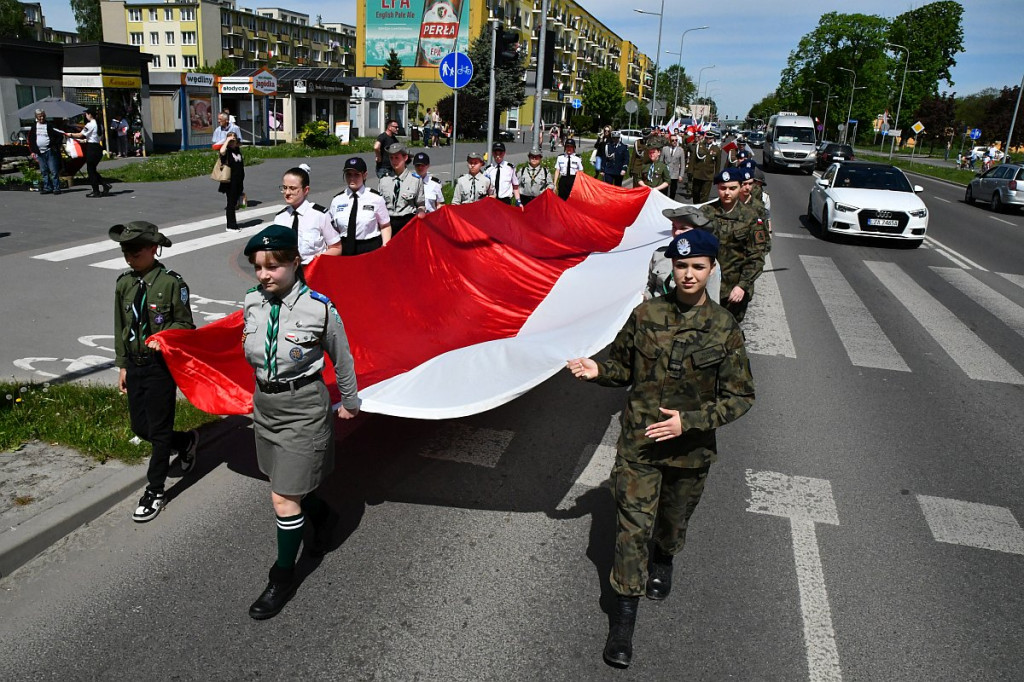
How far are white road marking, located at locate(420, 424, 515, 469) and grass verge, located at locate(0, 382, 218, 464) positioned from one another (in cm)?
186

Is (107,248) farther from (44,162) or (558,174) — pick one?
(558,174)

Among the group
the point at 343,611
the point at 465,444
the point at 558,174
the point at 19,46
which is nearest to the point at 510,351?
the point at 465,444

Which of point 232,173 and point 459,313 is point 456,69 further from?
point 459,313

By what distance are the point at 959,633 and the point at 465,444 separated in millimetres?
3419

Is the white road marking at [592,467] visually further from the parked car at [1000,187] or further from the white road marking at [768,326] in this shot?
the parked car at [1000,187]

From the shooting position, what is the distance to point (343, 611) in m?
3.85

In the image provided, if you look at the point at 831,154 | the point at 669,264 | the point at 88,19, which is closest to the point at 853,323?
the point at 669,264

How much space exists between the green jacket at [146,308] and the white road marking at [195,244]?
6906mm

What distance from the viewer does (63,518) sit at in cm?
443

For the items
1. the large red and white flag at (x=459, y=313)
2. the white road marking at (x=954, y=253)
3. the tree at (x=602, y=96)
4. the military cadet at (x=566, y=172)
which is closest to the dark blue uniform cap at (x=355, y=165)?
the large red and white flag at (x=459, y=313)

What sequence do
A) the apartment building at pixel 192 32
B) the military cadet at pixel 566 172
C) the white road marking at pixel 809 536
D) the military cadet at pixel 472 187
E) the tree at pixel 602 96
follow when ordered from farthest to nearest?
the apartment building at pixel 192 32, the tree at pixel 602 96, the military cadet at pixel 566 172, the military cadet at pixel 472 187, the white road marking at pixel 809 536

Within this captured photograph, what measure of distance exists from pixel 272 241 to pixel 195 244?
10.3 metres

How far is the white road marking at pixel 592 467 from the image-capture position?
5193 mm

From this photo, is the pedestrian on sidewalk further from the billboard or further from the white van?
the billboard
